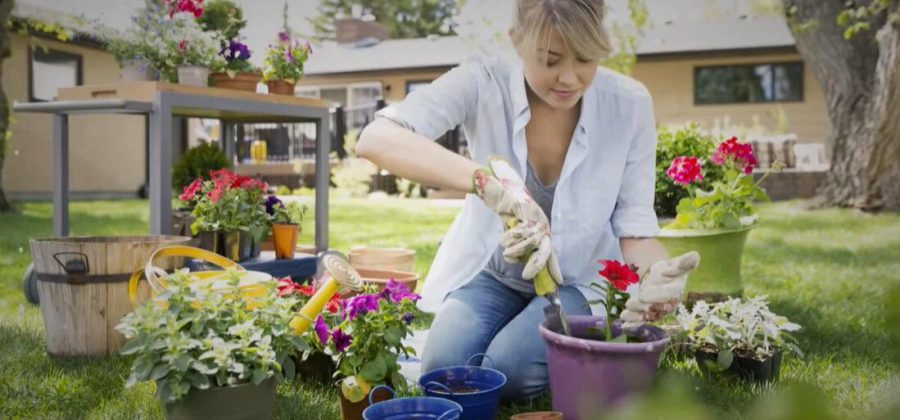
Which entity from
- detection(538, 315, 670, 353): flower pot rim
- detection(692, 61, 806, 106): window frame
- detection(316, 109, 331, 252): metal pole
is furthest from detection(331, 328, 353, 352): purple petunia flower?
detection(692, 61, 806, 106): window frame

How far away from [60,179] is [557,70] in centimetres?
216

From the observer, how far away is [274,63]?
11.3ft

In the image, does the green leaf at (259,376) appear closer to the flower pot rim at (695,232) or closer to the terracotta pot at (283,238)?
the terracotta pot at (283,238)

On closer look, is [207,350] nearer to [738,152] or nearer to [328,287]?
[328,287]

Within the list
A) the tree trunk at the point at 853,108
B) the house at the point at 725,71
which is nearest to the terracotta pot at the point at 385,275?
the tree trunk at the point at 853,108

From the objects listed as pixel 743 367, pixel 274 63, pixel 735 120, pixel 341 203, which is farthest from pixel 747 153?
pixel 735 120

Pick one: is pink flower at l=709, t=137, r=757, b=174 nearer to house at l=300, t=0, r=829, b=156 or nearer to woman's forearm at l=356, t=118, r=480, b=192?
woman's forearm at l=356, t=118, r=480, b=192

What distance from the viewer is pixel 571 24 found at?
A: 5.90 ft

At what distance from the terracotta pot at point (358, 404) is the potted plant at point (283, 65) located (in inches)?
80.1

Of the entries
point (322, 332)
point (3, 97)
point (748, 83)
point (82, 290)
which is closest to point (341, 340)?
point (322, 332)

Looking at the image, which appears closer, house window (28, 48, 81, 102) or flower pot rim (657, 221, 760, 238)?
flower pot rim (657, 221, 760, 238)

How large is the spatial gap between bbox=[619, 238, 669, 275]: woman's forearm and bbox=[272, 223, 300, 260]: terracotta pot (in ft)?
5.03

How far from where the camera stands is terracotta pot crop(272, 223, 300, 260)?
3104 mm

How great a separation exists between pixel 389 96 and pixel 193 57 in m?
12.8
